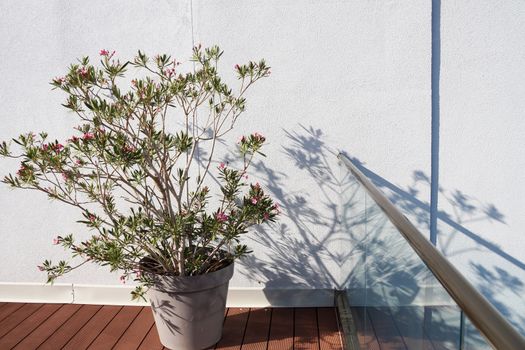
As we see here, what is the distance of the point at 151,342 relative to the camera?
126 inches

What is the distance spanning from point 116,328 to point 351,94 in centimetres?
213

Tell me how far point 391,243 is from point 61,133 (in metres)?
2.66

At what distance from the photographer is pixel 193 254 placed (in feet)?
10.3

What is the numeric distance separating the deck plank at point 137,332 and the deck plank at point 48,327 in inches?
19.0

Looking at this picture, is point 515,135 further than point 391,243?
Yes

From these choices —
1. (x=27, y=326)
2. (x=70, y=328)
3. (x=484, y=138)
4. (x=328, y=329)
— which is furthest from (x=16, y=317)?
(x=484, y=138)

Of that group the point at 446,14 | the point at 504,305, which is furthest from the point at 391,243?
the point at 504,305

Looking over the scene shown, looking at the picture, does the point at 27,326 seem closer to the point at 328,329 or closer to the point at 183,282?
the point at 183,282

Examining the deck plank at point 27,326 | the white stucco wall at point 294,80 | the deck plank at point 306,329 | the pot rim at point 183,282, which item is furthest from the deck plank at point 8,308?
the deck plank at point 306,329

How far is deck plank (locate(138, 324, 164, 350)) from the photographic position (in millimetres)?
3141

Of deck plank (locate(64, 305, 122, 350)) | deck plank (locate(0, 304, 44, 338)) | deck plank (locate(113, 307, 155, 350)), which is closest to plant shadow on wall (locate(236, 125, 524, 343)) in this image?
deck plank (locate(113, 307, 155, 350))

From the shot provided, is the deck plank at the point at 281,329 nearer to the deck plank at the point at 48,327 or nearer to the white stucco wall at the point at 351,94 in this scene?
the white stucco wall at the point at 351,94

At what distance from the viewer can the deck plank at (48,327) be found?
3.21 m

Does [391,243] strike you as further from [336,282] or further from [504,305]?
[504,305]
